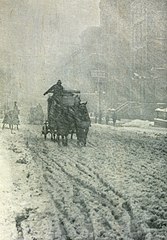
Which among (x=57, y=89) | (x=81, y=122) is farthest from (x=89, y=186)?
(x=57, y=89)

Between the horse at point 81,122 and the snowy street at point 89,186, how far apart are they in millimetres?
49

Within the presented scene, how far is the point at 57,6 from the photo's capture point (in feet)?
9.48

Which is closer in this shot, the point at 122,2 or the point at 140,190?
the point at 140,190

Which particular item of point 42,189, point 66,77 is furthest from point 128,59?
point 42,189

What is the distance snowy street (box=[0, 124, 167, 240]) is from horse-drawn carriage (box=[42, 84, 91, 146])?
7 cm

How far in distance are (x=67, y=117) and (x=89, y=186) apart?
598mm

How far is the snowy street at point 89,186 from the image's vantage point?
2.31 meters

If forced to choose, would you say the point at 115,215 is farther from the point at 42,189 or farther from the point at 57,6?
the point at 57,6

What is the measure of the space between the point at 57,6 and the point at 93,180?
133 centimetres

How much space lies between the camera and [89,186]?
8.34ft

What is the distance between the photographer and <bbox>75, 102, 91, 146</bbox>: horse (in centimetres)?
282

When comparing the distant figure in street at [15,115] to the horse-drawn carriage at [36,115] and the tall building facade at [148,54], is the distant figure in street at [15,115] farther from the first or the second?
the tall building facade at [148,54]

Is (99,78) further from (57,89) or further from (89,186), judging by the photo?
(89,186)

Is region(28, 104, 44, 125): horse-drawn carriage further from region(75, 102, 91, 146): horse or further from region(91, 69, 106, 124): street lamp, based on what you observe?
region(91, 69, 106, 124): street lamp
